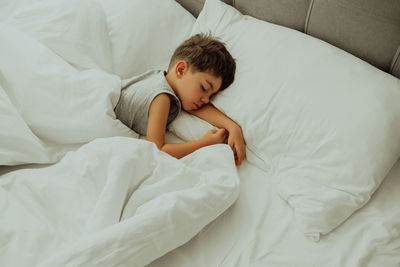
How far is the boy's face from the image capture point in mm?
1132

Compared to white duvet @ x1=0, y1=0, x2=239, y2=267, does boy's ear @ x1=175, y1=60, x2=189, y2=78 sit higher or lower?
higher

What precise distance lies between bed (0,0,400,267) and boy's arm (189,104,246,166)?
2 cm

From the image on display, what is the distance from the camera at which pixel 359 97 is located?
2.93 ft

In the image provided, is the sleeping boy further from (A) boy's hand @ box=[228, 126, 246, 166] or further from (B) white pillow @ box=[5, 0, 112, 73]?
(B) white pillow @ box=[5, 0, 112, 73]

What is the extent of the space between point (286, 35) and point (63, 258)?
0.85 m

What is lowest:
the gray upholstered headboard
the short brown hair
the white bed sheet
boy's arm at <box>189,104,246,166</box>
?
the white bed sheet

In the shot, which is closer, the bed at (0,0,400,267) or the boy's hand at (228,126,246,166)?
the bed at (0,0,400,267)

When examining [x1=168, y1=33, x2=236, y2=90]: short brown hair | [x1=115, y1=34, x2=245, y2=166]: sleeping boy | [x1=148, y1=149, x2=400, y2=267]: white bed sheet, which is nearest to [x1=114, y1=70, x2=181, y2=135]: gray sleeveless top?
[x1=115, y1=34, x2=245, y2=166]: sleeping boy

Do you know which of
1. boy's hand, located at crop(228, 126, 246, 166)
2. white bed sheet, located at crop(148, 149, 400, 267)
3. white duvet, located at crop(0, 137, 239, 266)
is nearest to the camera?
white duvet, located at crop(0, 137, 239, 266)

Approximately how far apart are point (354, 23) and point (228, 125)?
45 cm

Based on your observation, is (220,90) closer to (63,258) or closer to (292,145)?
(292,145)

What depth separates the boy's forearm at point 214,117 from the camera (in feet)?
3.52

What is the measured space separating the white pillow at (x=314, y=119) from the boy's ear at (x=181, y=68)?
0.51ft

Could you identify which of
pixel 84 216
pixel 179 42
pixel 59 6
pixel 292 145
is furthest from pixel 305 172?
pixel 59 6
